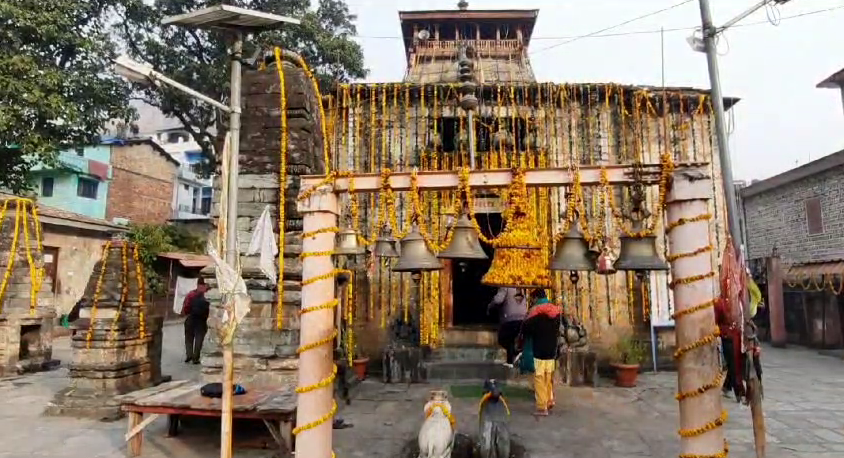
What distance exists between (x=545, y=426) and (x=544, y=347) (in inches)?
51.1

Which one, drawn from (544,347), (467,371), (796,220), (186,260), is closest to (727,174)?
(544,347)

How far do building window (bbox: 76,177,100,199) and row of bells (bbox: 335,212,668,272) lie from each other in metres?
26.1

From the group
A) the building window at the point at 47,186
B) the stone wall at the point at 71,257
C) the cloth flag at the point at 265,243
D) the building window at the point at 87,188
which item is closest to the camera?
the cloth flag at the point at 265,243

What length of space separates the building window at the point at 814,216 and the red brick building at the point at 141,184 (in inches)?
1174

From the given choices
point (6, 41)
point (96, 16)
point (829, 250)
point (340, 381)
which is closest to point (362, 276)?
point (340, 381)

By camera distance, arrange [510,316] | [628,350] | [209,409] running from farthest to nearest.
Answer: [628,350], [510,316], [209,409]

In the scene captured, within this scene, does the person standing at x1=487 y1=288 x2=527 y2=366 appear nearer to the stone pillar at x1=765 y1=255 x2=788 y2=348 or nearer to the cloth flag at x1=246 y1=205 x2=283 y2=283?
the cloth flag at x1=246 y1=205 x2=283 y2=283

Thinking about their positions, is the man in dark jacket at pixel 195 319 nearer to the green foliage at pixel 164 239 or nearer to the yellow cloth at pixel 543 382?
the green foliage at pixel 164 239

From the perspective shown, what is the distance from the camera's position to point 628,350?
1094cm

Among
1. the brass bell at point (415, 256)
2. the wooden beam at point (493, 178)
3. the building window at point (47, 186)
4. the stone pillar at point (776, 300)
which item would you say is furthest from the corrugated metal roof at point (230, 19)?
the building window at point (47, 186)

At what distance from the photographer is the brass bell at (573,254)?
4781mm

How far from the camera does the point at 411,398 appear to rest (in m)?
9.48

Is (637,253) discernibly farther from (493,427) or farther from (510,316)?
(510,316)

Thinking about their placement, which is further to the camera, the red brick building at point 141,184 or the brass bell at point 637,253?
the red brick building at point 141,184
